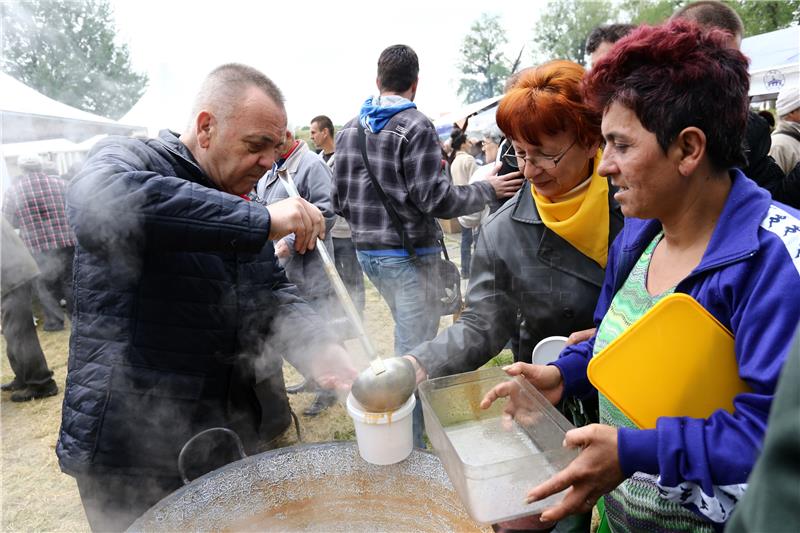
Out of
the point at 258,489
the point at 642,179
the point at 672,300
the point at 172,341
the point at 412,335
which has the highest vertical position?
the point at 642,179

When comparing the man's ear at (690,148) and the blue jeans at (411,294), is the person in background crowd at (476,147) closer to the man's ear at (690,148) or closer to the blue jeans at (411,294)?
the blue jeans at (411,294)

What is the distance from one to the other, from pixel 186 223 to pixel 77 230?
0.32m

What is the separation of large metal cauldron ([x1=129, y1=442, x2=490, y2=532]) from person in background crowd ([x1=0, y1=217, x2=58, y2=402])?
4.19 meters

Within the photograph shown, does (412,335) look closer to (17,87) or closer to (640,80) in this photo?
(640,80)

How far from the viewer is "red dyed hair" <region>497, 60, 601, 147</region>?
5.64ft

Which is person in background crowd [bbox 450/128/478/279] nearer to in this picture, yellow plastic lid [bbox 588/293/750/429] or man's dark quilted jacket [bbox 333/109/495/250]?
man's dark quilted jacket [bbox 333/109/495/250]

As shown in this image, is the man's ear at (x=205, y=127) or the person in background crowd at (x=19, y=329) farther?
the person in background crowd at (x=19, y=329)

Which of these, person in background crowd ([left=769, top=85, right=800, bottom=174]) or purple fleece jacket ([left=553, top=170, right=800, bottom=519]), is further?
person in background crowd ([left=769, top=85, right=800, bottom=174])

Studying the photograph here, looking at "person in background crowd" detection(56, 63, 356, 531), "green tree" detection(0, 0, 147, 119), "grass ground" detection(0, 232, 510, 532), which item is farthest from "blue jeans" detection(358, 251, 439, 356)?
"green tree" detection(0, 0, 147, 119)

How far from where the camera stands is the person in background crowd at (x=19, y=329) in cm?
478

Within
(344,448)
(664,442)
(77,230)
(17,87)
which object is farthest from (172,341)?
(17,87)

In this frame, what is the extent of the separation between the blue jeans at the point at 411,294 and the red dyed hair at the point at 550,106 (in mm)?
1684

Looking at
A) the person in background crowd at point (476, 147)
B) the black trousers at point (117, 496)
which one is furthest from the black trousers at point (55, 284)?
the person in background crowd at point (476, 147)

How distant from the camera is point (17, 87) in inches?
182
